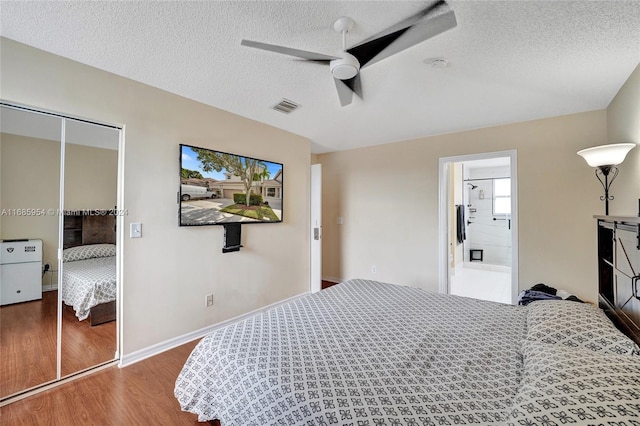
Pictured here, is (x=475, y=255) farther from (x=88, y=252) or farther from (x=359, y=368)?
(x=88, y=252)

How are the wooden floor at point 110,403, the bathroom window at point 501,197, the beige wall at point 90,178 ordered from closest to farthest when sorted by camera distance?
the wooden floor at point 110,403, the beige wall at point 90,178, the bathroom window at point 501,197

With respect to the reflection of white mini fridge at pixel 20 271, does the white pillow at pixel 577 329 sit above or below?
below

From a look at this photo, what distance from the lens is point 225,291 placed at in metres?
3.04

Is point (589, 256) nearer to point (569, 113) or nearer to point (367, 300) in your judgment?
point (569, 113)

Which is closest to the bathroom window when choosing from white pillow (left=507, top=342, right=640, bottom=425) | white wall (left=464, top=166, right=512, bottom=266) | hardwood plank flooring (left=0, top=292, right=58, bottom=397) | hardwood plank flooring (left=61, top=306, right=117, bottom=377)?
white wall (left=464, top=166, right=512, bottom=266)

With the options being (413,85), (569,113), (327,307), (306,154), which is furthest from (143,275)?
(569,113)

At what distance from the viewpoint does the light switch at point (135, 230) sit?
2351mm

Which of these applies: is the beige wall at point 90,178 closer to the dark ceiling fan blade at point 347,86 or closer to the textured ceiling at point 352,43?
the textured ceiling at point 352,43

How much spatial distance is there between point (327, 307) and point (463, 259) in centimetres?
571


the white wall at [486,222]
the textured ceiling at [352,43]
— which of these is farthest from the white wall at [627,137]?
the white wall at [486,222]

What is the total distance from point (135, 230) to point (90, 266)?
42cm

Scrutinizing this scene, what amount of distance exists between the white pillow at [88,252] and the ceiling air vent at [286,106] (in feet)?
6.54

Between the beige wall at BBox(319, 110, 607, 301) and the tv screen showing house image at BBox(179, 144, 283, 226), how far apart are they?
1565mm

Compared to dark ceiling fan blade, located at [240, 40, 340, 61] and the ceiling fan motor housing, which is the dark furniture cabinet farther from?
dark ceiling fan blade, located at [240, 40, 340, 61]
